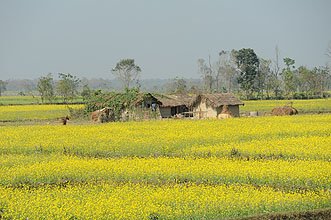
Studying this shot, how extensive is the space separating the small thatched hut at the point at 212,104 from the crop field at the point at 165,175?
46.7 ft

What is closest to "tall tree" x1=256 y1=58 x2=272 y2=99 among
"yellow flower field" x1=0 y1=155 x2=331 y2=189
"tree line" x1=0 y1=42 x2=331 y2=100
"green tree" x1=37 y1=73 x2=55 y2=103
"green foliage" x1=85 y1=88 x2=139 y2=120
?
"tree line" x1=0 y1=42 x2=331 y2=100

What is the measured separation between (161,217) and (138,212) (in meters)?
0.59

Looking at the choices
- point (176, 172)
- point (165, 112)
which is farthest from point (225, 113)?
point (176, 172)

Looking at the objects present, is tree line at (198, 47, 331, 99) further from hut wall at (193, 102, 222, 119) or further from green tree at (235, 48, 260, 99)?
hut wall at (193, 102, 222, 119)

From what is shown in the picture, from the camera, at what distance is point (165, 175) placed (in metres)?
13.9

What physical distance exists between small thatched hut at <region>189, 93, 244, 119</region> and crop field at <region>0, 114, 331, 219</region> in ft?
46.7

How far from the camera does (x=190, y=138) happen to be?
21312 mm

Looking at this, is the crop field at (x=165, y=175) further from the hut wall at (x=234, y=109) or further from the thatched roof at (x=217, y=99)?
the hut wall at (x=234, y=109)

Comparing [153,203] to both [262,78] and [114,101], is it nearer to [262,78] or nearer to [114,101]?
[114,101]

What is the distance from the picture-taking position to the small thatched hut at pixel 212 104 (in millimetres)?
37656

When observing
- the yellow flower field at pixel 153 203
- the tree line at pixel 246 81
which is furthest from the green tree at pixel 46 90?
the yellow flower field at pixel 153 203

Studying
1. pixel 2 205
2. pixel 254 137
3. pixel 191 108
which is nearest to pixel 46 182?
pixel 2 205

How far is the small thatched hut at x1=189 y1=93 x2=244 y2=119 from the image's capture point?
3766cm

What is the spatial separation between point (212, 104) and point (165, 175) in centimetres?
2441
